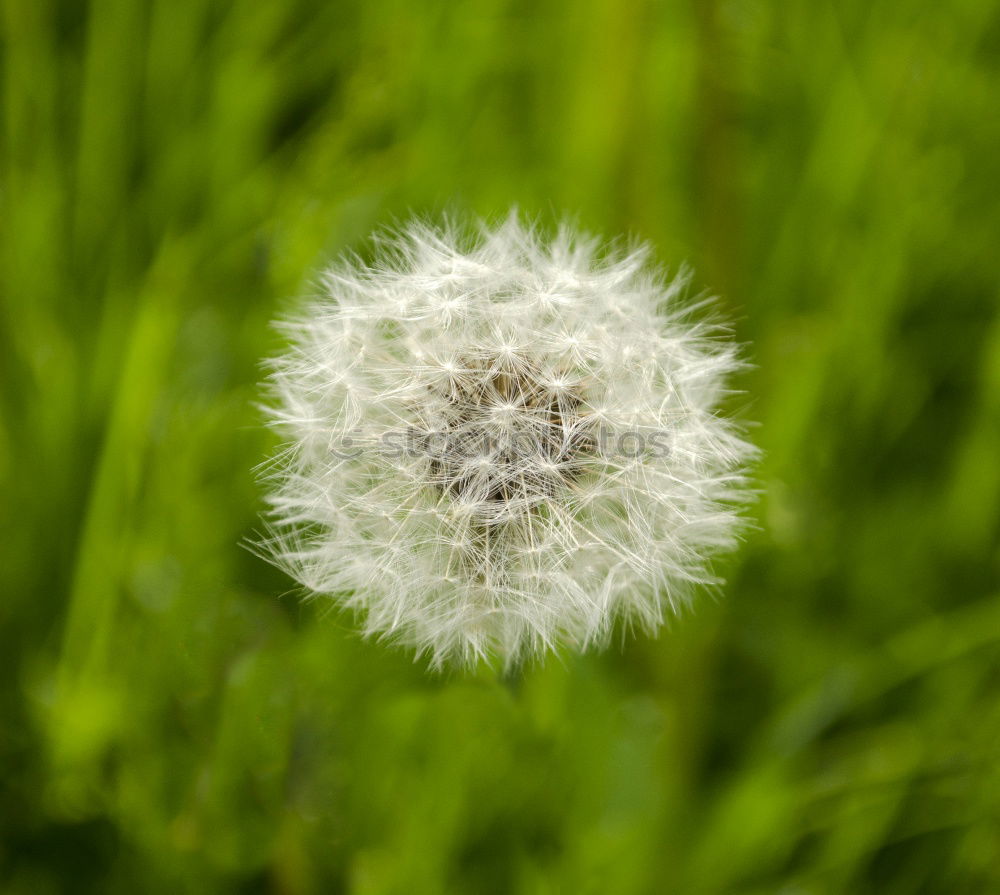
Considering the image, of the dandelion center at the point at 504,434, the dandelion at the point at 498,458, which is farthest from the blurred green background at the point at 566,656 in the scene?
the dandelion center at the point at 504,434

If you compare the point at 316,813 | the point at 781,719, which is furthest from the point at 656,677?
the point at 316,813

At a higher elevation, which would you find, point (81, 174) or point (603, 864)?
point (81, 174)

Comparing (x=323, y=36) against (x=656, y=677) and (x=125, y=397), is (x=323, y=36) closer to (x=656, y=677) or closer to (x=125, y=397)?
(x=125, y=397)

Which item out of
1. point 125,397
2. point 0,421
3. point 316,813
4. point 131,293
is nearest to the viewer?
point 316,813

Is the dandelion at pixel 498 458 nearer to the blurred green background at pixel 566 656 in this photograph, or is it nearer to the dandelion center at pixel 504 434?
the dandelion center at pixel 504 434

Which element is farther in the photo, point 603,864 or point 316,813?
point 603,864

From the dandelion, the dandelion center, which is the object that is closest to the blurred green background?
the dandelion
